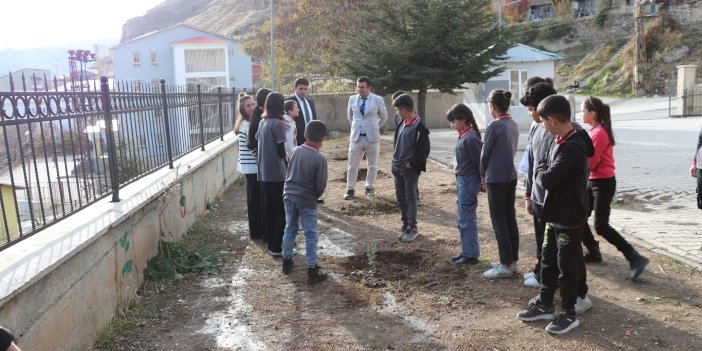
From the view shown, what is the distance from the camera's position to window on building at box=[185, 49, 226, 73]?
54312 mm

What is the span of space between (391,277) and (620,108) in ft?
97.0

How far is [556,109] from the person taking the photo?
369 centimetres

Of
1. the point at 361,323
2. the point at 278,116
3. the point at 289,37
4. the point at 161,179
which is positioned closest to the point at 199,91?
the point at 161,179

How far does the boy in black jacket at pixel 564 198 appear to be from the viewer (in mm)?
3688

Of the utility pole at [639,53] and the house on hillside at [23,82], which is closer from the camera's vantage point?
the house on hillside at [23,82]

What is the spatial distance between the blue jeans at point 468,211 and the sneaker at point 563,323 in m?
1.51

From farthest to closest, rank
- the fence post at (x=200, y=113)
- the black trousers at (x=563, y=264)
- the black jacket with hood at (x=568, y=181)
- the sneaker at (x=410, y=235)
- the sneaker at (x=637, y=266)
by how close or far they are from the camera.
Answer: the fence post at (x=200, y=113) < the sneaker at (x=410, y=235) < the sneaker at (x=637, y=266) < the black trousers at (x=563, y=264) < the black jacket with hood at (x=568, y=181)

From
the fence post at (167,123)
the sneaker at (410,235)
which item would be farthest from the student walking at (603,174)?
the fence post at (167,123)

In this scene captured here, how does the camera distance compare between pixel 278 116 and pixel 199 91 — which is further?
pixel 199 91

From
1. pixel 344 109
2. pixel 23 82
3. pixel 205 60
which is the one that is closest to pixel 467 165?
pixel 23 82

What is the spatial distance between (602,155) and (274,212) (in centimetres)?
317

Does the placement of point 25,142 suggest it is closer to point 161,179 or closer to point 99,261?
point 99,261

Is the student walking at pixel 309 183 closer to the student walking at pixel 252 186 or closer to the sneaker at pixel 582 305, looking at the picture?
the student walking at pixel 252 186

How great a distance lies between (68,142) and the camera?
4430mm
